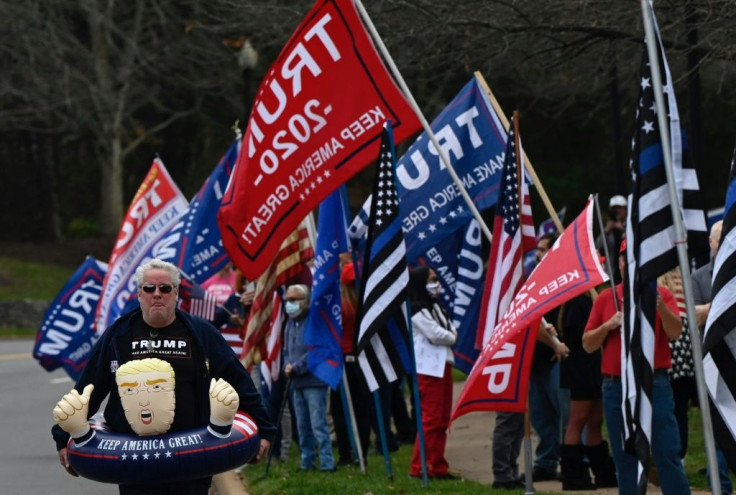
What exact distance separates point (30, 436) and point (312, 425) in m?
4.79

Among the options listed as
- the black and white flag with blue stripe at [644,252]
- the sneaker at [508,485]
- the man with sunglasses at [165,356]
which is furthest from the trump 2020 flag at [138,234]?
the black and white flag with blue stripe at [644,252]

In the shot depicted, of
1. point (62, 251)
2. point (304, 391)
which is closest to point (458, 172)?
point (304, 391)

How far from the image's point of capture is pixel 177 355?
6645 mm

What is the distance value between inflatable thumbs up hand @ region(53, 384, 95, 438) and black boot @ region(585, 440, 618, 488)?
4831mm

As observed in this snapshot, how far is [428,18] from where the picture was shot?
43.3 ft

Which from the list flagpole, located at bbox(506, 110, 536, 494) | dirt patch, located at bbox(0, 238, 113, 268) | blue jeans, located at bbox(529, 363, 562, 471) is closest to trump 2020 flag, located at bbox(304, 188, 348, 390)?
Answer: blue jeans, located at bbox(529, 363, 562, 471)

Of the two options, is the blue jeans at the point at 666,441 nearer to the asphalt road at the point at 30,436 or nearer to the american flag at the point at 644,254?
the american flag at the point at 644,254

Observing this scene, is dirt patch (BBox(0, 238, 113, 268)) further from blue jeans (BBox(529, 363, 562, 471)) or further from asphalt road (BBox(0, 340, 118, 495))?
blue jeans (BBox(529, 363, 562, 471))

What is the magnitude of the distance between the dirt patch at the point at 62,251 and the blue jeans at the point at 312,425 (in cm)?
2994

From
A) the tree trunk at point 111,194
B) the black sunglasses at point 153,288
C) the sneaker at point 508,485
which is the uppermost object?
the tree trunk at point 111,194

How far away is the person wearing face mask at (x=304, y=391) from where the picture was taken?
11.5 m

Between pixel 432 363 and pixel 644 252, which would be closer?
pixel 644 252

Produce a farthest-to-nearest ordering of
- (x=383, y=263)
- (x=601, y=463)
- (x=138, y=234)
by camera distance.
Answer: (x=138, y=234)
(x=601, y=463)
(x=383, y=263)

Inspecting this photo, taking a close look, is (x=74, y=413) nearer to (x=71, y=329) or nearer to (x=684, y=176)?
(x=684, y=176)
